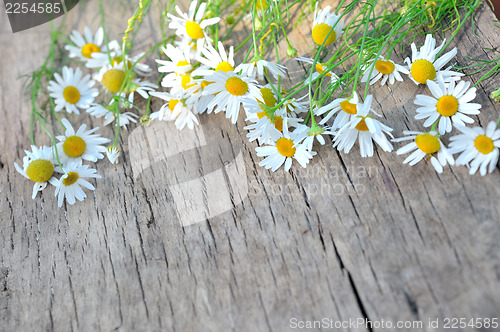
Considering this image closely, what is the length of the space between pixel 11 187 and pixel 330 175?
0.93 m

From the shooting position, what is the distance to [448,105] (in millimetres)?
1095

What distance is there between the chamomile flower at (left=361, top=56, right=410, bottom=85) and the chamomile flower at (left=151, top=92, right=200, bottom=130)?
492 mm

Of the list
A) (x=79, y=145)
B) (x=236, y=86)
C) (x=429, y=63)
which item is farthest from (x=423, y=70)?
(x=79, y=145)

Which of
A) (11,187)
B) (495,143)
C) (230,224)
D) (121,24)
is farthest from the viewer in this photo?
(121,24)

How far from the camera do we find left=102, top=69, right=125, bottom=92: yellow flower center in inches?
55.6

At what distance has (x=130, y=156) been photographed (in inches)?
51.2

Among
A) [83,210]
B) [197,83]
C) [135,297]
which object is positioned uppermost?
[197,83]

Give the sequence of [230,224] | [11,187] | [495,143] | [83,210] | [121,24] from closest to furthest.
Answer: [495,143], [230,224], [83,210], [11,187], [121,24]

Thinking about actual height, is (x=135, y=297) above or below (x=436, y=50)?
below

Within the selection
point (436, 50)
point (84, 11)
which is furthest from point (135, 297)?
point (84, 11)

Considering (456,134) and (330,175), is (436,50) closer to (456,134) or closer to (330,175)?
(456,134)

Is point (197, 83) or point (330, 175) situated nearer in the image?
point (330, 175)

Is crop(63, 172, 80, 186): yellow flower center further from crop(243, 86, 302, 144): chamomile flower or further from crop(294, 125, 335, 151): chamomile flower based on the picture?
crop(294, 125, 335, 151): chamomile flower

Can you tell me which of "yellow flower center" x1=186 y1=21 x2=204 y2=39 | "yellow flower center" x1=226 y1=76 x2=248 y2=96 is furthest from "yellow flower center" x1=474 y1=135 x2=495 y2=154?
"yellow flower center" x1=186 y1=21 x2=204 y2=39
